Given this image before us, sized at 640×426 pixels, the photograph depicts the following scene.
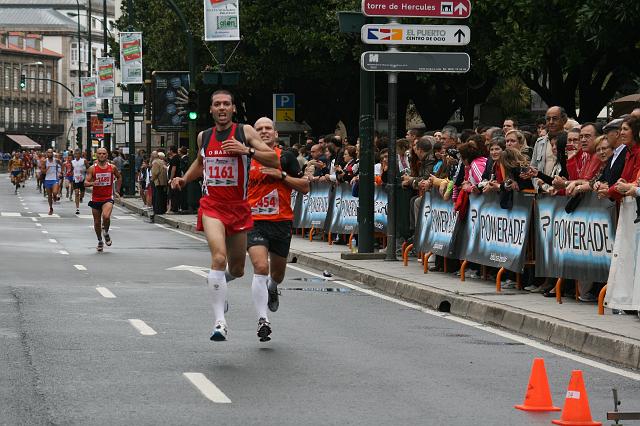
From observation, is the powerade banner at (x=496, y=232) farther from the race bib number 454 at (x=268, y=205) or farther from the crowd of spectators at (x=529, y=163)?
the race bib number 454 at (x=268, y=205)

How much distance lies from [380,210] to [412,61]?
4.13 m

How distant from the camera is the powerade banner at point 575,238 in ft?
47.3

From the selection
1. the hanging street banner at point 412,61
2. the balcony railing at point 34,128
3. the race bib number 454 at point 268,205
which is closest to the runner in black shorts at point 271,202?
the race bib number 454 at point 268,205

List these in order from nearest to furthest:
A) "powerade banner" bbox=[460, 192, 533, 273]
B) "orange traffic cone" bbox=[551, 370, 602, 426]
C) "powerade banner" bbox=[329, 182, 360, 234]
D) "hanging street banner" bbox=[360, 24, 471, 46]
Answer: "orange traffic cone" bbox=[551, 370, 602, 426], "powerade banner" bbox=[460, 192, 533, 273], "hanging street banner" bbox=[360, 24, 471, 46], "powerade banner" bbox=[329, 182, 360, 234]

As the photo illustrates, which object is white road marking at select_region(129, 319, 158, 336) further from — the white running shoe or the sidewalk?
the sidewalk

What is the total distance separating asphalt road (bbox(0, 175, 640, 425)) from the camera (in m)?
9.03

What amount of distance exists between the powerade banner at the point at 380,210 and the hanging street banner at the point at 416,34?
3.63m

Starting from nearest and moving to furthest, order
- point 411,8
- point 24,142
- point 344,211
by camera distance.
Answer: point 411,8 → point 344,211 → point 24,142

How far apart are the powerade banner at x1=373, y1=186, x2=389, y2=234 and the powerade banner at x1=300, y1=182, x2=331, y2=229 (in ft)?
8.44

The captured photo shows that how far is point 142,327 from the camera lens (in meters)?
13.5

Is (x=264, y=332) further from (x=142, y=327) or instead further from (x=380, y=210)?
(x=380, y=210)

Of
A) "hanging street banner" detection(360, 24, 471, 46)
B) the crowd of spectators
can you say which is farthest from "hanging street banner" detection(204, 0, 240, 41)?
"hanging street banner" detection(360, 24, 471, 46)

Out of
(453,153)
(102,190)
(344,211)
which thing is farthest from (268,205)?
(102,190)

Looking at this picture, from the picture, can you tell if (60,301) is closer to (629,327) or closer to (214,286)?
(214,286)
